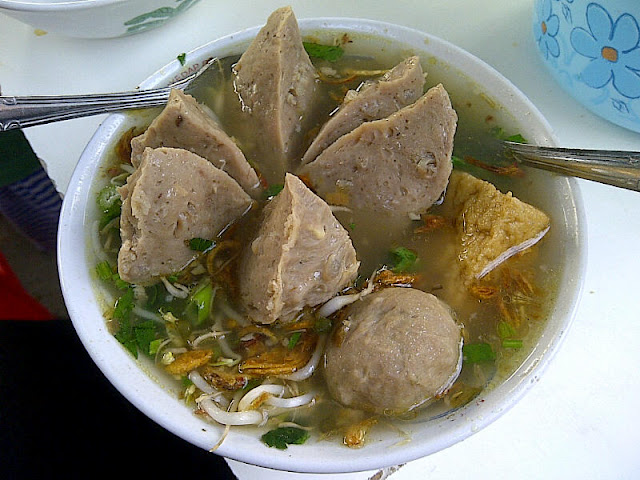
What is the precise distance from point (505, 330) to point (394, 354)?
318mm

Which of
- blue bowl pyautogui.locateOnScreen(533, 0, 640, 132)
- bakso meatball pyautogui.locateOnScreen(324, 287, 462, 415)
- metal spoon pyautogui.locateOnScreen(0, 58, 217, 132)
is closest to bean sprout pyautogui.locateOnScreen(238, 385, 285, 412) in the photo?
bakso meatball pyautogui.locateOnScreen(324, 287, 462, 415)

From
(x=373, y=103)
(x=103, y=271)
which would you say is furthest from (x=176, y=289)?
(x=373, y=103)

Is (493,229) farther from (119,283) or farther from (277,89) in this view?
(119,283)

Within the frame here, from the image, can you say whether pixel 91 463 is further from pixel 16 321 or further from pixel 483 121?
pixel 483 121

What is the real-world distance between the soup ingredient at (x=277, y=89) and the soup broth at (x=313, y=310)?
4 cm

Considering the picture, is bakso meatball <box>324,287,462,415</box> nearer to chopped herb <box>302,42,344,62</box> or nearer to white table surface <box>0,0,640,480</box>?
white table surface <box>0,0,640,480</box>

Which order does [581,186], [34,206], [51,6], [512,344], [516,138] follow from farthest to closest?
[34,206]
[581,186]
[51,6]
[516,138]
[512,344]

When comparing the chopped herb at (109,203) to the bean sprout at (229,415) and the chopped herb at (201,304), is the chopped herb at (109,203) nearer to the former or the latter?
the chopped herb at (201,304)

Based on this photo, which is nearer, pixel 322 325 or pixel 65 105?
pixel 322 325

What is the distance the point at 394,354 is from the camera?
1.33m

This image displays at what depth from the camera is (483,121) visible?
1772 millimetres

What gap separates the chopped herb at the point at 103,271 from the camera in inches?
60.7

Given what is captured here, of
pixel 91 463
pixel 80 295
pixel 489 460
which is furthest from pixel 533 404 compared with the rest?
pixel 91 463

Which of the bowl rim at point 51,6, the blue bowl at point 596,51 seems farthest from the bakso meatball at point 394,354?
the bowl rim at point 51,6
